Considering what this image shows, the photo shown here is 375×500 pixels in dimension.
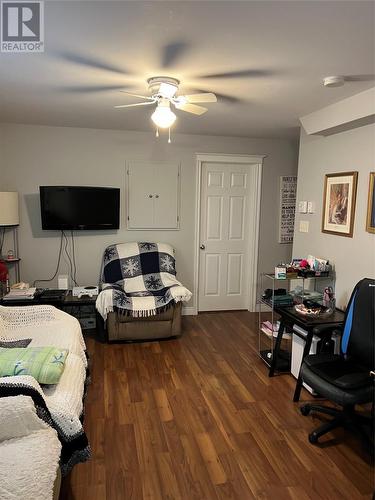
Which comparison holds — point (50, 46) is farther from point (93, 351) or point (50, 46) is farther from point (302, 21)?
point (93, 351)

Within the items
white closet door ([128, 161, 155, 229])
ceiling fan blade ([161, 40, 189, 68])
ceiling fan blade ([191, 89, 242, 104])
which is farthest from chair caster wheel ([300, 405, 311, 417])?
white closet door ([128, 161, 155, 229])

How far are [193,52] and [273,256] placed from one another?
11.5 ft

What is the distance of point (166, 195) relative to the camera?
4.60 meters

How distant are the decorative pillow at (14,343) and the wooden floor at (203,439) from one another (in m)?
0.71

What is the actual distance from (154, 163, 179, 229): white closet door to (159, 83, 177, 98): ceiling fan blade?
2082mm

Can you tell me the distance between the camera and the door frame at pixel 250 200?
4.66 meters

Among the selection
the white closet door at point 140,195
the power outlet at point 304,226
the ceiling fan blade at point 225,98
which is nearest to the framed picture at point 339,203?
the power outlet at point 304,226

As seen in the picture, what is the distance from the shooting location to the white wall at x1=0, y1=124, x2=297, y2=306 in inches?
164

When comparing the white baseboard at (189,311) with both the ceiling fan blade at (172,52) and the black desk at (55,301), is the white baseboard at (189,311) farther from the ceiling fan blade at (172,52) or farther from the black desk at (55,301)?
the ceiling fan blade at (172,52)

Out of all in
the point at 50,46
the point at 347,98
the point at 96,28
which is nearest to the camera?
the point at 96,28

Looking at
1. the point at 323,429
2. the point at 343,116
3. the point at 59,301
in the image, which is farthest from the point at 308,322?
the point at 59,301

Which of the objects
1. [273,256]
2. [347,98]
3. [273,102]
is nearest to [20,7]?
[273,102]

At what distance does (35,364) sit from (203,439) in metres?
1.23

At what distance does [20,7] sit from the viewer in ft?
5.33
